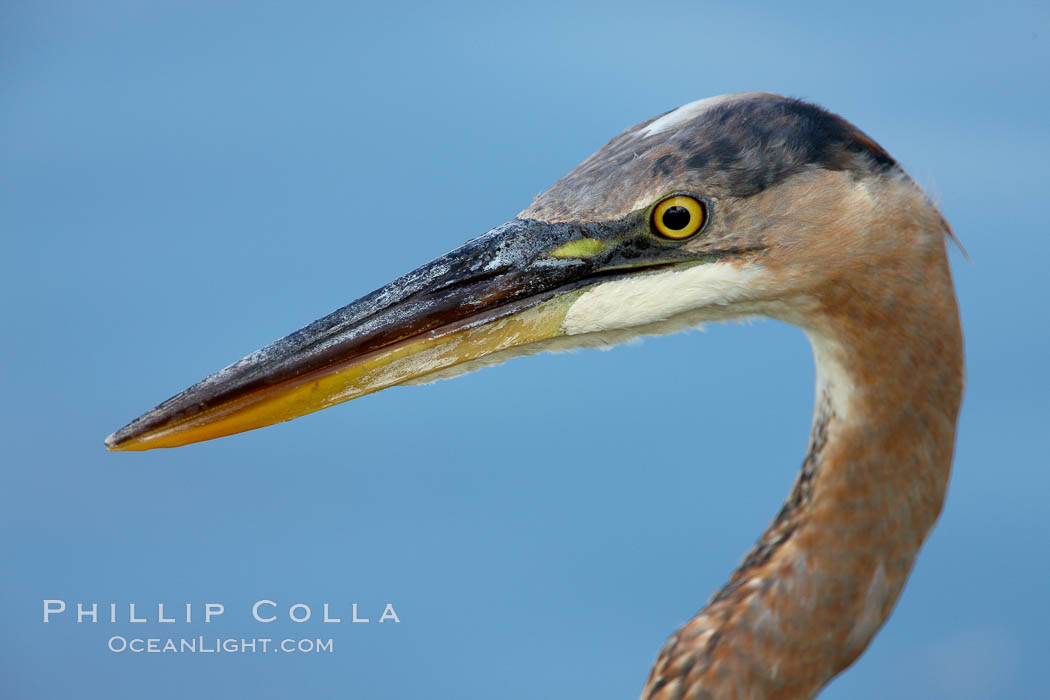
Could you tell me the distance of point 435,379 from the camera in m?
1.30

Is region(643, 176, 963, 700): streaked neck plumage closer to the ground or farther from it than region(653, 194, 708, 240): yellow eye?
closer to the ground

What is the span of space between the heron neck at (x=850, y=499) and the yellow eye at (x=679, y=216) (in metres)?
0.19

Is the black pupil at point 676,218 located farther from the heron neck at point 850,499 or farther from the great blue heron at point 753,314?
the heron neck at point 850,499

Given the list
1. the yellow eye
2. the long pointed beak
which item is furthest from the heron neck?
the long pointed beak

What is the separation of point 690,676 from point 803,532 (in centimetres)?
26

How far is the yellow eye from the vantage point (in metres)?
1.18

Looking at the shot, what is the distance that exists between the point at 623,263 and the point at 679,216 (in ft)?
0.31

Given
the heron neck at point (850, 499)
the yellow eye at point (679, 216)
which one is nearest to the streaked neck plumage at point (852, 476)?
the heron neck at point (850, 499)

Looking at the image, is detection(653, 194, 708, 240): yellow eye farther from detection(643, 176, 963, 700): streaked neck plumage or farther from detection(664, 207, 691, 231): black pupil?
detection(643, 176, 963, 700): streaked neck plumage

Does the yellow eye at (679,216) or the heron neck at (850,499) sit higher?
the yellow eye at (679,216)

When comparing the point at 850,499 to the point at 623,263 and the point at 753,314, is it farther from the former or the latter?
the point at 623,263

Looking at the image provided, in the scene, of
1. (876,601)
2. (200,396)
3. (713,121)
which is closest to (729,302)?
A: (713,121)

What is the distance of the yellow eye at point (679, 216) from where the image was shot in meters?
1.18

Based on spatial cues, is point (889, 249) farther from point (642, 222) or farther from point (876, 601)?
point (876, 601)
